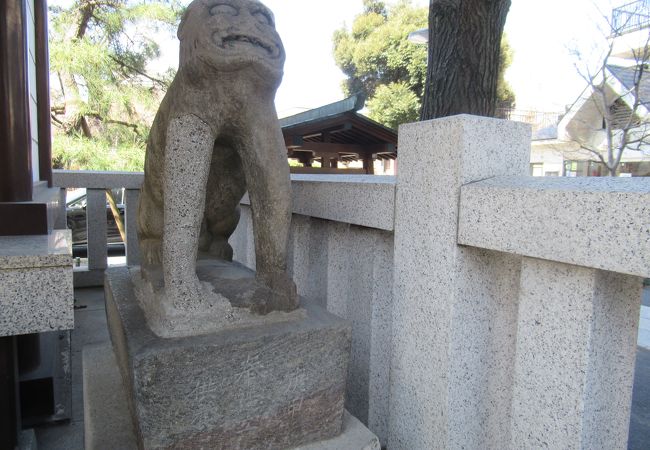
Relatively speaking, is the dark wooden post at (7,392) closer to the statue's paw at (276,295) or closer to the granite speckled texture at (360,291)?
the statue's paw at (276,295)

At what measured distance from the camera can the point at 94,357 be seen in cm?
211

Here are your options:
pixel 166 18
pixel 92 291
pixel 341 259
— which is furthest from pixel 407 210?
pixel 166 18

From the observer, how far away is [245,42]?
1.47 meters

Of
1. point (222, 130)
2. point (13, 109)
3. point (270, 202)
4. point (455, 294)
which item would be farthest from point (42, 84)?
point (455, 294)

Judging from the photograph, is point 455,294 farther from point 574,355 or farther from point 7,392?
point 7,392

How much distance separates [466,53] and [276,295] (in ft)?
9.07

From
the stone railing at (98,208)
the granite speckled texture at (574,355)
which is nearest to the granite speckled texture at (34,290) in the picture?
the granite speckled texture at (574,355)

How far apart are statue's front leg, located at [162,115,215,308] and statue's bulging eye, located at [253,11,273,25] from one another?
38 centimetres

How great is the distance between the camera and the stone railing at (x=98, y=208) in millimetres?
3947

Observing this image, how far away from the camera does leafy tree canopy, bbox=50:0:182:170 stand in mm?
7859

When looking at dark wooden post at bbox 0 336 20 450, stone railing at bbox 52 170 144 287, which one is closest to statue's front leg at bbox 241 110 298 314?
dark wooden post at bbox 0 336 20 450

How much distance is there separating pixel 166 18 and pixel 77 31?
5.13 ft

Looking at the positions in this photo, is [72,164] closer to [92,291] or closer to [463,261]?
[92,291]

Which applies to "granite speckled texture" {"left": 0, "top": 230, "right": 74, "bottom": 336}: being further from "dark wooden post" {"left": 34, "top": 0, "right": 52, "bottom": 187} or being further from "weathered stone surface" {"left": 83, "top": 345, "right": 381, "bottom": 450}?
"dark wooden post" {"left": 34, "top": 0, "right": 52, "bottom": 187}
